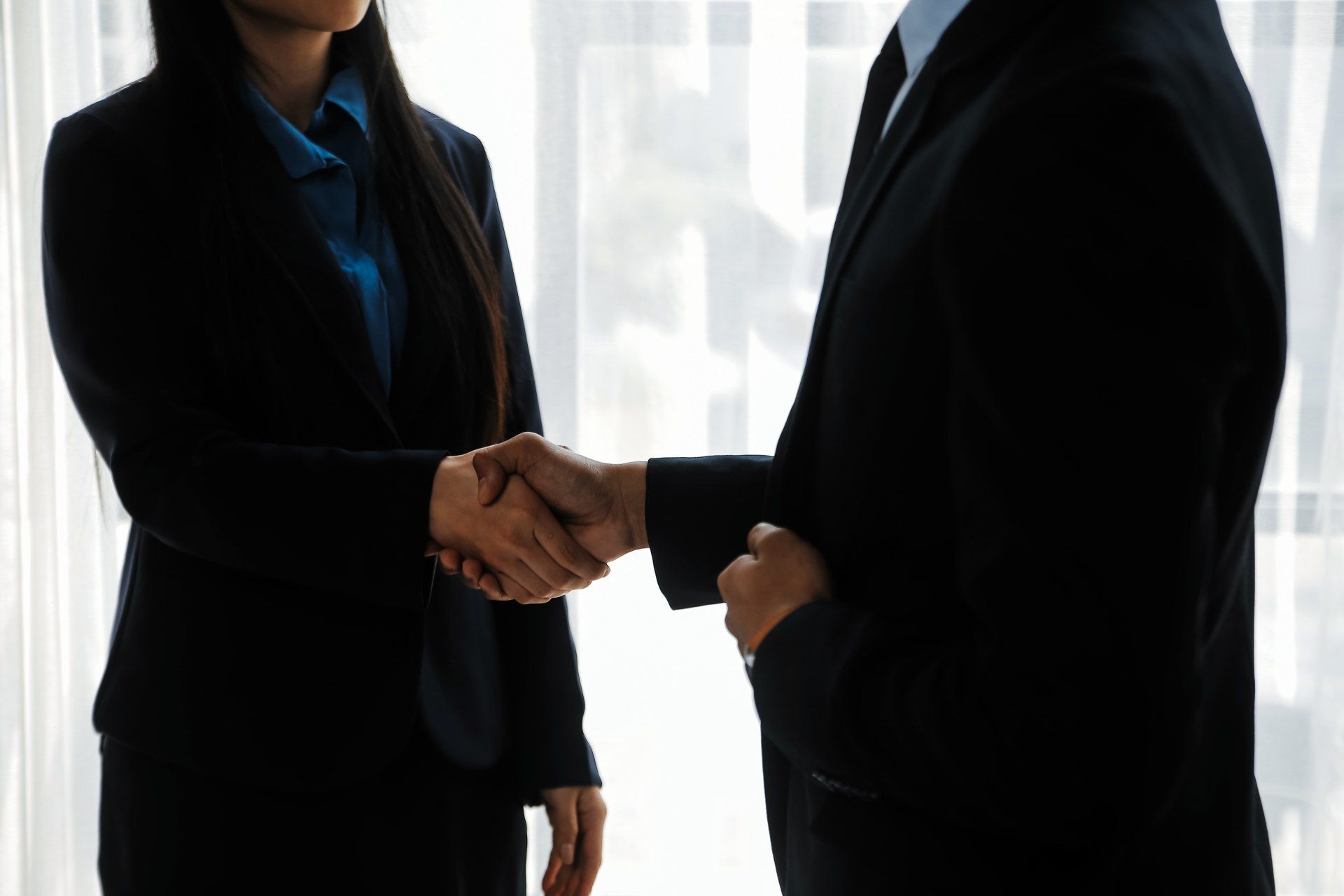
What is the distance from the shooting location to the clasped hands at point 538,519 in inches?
41.7

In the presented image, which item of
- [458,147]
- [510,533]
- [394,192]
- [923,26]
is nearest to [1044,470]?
[923,26]

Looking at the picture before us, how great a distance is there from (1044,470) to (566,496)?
2.20ft

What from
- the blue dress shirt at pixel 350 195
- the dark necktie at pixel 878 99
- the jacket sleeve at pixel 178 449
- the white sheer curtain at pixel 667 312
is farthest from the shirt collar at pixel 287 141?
the white sheer curtain at pixel 667 312

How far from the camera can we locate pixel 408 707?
1.06m

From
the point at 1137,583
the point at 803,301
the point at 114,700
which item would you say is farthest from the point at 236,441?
the point at 803,301

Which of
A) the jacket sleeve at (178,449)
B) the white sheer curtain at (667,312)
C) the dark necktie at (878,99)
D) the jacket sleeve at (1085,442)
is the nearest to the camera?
the jacket sleeve at (1085,442)

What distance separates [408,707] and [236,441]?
31cm

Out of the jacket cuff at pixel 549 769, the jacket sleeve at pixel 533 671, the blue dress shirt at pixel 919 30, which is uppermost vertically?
the blue dress shirt at pixel 919 30

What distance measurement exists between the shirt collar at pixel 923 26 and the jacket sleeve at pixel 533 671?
2.00ft

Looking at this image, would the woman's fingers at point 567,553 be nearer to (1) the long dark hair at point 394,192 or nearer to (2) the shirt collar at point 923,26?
(1) the long dark hair at point 394,192

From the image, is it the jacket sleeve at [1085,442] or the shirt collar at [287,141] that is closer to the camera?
the jacket sleeve at [1085,442]

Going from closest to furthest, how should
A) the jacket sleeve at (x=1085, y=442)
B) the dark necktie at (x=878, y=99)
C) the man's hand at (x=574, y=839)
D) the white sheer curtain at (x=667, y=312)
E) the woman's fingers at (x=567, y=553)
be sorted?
the jacket sleeve at (x=1085, y=442) < the dark necktie at (x=878, y=99) < the woman's fingers at (x=567, y=553) < the man's hand at (x=574, y=839) < the white sheer curtain at (x=667, y=312)

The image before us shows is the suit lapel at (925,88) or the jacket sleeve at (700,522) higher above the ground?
the suit lapel at (925,88)

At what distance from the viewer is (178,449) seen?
1006mm
